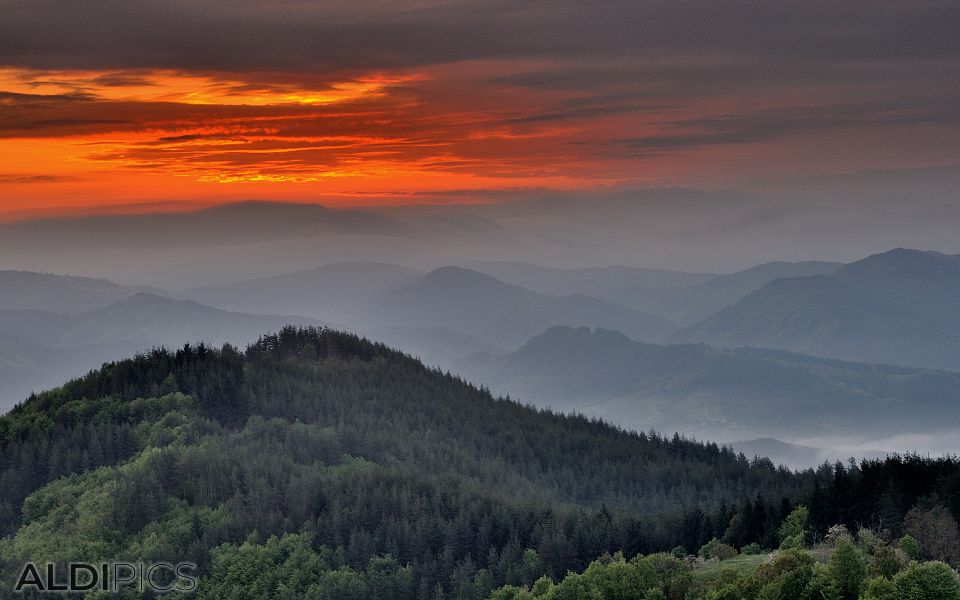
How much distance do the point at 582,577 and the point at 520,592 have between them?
61.4 ft

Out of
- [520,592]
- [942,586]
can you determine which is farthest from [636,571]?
[942,586]

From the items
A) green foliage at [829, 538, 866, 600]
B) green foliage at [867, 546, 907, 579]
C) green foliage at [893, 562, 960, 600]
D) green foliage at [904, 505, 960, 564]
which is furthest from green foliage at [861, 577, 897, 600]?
green foliage at [904, 505, 960, 564]

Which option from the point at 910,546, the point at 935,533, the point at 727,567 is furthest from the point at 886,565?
the point at 935,533

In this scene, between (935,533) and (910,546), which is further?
(935,533)

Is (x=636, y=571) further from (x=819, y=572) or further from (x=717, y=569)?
(x=819, y=572)

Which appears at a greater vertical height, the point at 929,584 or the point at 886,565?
the point at 886,565

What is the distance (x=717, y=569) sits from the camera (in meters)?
163

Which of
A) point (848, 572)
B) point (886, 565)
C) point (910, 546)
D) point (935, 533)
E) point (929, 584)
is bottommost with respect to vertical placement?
point (929, 584)

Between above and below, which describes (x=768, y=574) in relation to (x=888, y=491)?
below

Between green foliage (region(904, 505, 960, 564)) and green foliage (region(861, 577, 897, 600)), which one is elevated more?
green foliage (region(904, 505, 960, 564))

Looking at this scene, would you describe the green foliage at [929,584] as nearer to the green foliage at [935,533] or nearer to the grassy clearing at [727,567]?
the green foliage at [935,533]

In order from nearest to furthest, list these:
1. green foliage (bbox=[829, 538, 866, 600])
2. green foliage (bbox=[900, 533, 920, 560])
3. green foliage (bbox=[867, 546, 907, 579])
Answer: green foliage (bbox=[829, 538, 866, 600]), green foliage (bbox=[867, 546, 907, 579]), green foliage (bbox=[900, 533, 920, 560])

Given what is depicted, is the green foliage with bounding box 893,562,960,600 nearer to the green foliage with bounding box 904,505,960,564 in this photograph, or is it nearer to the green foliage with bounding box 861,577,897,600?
the green foliage with bounding box 861,577,897,600

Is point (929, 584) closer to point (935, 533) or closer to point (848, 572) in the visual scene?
point (848, 572)
